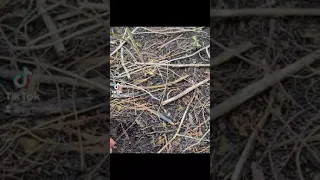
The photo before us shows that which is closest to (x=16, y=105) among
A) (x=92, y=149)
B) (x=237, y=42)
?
(x=92, y=149)

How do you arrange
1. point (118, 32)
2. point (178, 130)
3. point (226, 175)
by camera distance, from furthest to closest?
point (118, 32) < point (178, 130) < point (226, 175)

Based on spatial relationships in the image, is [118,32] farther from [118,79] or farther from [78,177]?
[78,177]

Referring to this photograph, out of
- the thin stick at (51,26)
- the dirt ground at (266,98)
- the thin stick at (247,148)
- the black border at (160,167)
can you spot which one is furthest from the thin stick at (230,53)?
the thin stick at (51,26)

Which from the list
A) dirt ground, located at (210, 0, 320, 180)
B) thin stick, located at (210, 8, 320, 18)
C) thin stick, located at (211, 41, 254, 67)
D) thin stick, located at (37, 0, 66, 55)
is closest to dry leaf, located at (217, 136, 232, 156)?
dirt ground, located at (210, 0, 320, 180)

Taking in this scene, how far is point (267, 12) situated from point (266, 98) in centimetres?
21

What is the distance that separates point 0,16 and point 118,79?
1.49 feet

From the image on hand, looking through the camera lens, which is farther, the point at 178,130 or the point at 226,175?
the point at 178,130

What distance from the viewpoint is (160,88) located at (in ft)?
4.77

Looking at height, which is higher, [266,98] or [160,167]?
[266,98]

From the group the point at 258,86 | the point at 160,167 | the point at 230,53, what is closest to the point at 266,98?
the point at 258,86

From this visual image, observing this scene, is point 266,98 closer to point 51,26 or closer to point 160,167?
point 160,167

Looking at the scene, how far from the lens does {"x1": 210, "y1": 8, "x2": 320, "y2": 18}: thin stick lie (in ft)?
3.73

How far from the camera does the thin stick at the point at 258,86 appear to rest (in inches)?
43.8

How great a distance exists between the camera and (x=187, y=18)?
1.13m
